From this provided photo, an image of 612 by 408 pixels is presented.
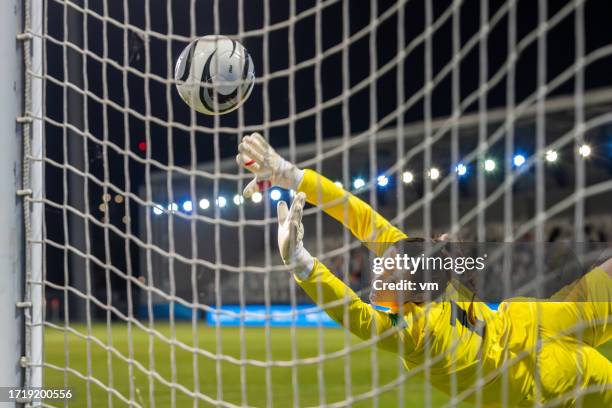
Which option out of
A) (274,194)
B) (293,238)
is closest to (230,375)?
(293,238)

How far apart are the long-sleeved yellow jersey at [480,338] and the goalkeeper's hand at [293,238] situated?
180 millimetres

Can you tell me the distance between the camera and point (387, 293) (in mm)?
2777

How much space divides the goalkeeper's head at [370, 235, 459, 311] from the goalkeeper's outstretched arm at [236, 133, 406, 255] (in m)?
0.10

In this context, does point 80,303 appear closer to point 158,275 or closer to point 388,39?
point 158,275

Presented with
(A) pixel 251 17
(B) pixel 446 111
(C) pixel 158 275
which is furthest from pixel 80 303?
(B) pixel 446 111

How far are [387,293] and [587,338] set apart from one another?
2.17 ft

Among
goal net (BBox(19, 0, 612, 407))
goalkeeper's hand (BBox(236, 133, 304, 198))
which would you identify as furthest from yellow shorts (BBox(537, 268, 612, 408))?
goalkeeper's hand (BBox(236, 133, 304, 198))

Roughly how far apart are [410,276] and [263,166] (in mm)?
561

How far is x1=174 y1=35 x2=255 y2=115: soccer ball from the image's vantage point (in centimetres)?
282

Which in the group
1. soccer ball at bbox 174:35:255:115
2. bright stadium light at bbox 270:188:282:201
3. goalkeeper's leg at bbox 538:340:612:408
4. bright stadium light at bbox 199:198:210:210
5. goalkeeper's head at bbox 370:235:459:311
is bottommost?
goalkeeper's leg at bbox 538:340:612:408

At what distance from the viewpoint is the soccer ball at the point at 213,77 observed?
9.25 feet

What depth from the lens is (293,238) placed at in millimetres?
2457

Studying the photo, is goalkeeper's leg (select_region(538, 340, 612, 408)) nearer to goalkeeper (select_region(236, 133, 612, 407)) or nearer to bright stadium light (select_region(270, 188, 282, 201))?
goalkeeper (select_region(236, 133, 612, 407))

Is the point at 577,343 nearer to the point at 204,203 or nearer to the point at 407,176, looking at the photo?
the point at 407,176
